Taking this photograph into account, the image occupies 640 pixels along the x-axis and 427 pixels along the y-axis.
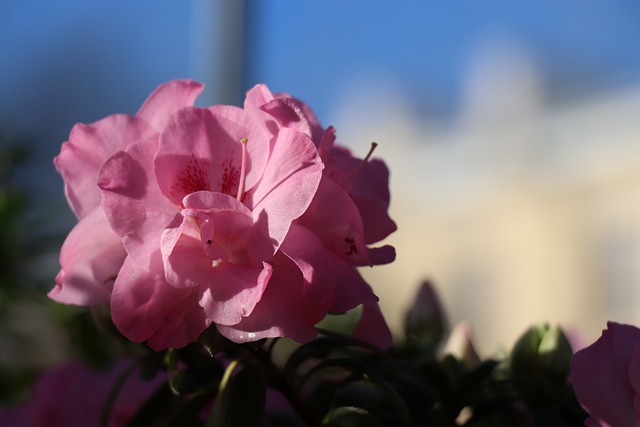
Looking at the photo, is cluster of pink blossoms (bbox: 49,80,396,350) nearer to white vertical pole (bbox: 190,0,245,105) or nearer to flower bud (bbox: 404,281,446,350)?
flower bud (bbox: 404,281,446,350)

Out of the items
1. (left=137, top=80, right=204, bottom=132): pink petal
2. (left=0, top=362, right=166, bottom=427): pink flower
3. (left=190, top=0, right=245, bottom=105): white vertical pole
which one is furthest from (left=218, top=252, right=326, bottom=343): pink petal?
(left=190, top=0, right=245, bottom=105): white vertical pole

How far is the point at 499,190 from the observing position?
4.67m

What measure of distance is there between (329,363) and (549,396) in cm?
15

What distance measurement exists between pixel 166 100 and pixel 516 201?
423cm

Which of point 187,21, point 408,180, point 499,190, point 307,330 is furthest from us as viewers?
point 408,180

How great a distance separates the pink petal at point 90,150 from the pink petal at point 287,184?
88mm

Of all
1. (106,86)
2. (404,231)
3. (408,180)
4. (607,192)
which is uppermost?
(106,86)

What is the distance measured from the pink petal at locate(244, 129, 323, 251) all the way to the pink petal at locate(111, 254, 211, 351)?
56 millimetres

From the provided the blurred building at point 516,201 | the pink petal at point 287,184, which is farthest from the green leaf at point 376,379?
the blurred building at point 516,201

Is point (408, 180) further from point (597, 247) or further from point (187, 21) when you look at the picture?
point (187, 21)

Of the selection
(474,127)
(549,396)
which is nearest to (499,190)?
(474,127)

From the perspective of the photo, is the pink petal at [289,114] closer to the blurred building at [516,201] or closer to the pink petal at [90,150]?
the pink petal at [90,150]

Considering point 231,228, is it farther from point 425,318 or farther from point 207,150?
point 425,318

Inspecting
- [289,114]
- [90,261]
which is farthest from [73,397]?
[289,114]
